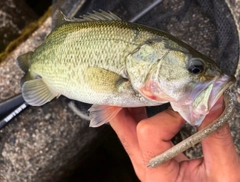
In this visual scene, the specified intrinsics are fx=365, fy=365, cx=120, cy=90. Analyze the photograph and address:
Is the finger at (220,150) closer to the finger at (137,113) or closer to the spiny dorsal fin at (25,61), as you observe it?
the finger at (137,113)

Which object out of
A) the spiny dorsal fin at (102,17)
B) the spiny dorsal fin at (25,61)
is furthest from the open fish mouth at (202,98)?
the spiny dorsal fin at (25,61)

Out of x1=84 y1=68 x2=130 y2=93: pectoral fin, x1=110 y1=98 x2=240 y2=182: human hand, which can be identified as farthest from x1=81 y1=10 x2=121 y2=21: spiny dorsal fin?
x1=110 y1=98 x2=240 y2=182: human hand

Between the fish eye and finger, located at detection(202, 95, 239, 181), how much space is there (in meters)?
0.18

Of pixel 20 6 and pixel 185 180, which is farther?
pixel 20 6

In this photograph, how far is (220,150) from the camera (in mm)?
1741

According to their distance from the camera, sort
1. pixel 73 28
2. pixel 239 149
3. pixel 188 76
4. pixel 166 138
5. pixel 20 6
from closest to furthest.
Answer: pixel 188 76 < pixel 166 138 < pixel 73 28 < pixel 239 149 < pixel 20 6

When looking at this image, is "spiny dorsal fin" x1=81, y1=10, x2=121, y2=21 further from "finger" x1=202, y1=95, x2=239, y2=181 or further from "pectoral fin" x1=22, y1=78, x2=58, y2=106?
"finger" x1=202, y1=95, x2=239, y2=181

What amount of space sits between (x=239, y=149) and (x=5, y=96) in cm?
188

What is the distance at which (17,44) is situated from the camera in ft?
10.9

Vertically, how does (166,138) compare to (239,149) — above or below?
above

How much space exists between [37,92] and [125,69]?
79 centimetres

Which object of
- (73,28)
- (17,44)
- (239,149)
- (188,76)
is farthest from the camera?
(17,44)

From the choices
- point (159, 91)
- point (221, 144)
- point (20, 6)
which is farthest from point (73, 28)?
point (20, 6)

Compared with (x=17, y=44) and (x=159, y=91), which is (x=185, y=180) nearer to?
(x=159, y=91)
